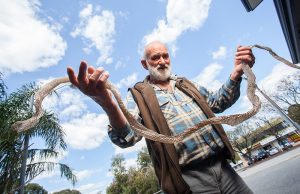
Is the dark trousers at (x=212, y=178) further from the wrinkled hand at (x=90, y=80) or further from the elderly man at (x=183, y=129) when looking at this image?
the wrinkled hand at (x=90, y=80)

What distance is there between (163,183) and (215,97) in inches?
34.4

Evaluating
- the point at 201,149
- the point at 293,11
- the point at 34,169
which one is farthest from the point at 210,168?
the point at 34,169

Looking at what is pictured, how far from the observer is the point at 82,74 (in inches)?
41.6

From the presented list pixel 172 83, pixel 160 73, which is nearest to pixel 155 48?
pixel 160 73

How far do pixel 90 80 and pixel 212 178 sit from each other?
1033mm

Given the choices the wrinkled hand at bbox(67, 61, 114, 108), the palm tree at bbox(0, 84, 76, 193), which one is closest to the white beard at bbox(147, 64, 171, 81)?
the wrinkled hand at bbox(67, 61, 114, 108)

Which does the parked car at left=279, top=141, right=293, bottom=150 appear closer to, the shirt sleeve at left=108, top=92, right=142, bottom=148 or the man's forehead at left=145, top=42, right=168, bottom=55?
the man's forehead at left=145, top=42, right=168, bottom=55

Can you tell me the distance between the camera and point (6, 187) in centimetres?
604

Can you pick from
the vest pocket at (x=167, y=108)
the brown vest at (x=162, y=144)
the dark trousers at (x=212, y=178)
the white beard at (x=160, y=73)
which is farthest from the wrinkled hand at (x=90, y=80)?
the white beard at (x=160, y=73)

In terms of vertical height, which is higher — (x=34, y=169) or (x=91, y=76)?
(x=34, y=169)

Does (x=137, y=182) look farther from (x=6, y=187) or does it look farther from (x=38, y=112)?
(x=38, y=112)

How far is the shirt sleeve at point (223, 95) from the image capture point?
1846mm

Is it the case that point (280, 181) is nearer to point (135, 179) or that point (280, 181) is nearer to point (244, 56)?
point (244, 56)

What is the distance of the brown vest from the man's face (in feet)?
0.70
